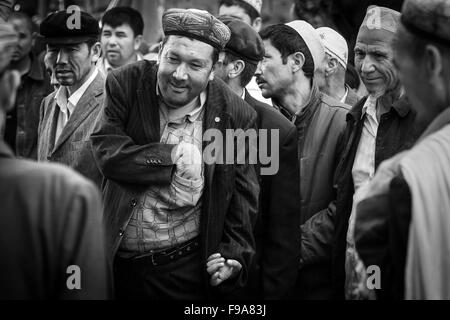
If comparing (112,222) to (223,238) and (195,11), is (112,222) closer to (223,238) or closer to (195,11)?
(223,238)

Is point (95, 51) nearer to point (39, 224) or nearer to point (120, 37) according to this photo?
point (120, 37)

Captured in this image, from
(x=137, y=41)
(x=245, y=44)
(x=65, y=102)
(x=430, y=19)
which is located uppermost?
(x=137, y=41)

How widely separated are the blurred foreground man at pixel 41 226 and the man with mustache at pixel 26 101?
439 cm

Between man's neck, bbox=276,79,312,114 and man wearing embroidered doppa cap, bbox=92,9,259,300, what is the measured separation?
1173mm

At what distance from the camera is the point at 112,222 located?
489 cm

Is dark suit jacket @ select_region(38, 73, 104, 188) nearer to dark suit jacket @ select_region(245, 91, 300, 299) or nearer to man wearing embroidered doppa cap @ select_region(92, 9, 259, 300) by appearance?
man wearing embroidered doppa cap @ select_region(92, 9, 259, 300)

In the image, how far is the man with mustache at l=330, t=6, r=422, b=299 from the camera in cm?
531

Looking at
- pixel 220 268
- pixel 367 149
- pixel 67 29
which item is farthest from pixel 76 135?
pixel 367 149

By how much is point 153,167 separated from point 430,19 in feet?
5.86

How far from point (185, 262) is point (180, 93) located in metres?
0.83

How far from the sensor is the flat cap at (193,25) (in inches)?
198

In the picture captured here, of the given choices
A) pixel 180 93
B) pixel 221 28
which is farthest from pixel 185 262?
pixel 221 28

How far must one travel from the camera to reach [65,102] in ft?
20.8

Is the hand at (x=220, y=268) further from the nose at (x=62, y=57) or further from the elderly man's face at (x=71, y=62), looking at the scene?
the nose at (x=62, y=57)
